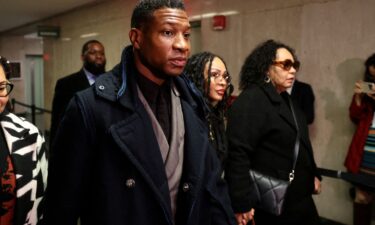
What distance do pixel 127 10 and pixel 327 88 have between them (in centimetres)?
489

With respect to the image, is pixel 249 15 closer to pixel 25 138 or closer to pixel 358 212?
pixel 358 212

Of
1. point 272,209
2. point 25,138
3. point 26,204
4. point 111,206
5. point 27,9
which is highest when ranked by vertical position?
point 27,9

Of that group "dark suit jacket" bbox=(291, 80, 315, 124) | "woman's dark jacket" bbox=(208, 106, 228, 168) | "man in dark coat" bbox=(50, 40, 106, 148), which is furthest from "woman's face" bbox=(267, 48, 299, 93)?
"man in dark coat" bbox=(50, 40, 106, 148)

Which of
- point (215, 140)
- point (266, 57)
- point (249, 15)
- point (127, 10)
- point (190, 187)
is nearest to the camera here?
point (190, 187)

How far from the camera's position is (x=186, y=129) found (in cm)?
150

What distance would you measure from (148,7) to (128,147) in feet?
1.65

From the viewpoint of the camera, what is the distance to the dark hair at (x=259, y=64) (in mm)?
2641

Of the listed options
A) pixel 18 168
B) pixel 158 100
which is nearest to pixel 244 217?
pixel 158 100

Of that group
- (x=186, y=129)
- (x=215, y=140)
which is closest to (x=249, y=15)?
(x=215, y=140)

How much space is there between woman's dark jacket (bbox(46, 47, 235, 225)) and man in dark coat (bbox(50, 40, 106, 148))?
251cm

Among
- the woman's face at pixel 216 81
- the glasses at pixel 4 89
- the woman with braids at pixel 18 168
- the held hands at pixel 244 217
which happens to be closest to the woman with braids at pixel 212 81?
the woman's face at pixel 216 81

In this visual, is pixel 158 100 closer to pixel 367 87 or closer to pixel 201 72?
pixel 201 72

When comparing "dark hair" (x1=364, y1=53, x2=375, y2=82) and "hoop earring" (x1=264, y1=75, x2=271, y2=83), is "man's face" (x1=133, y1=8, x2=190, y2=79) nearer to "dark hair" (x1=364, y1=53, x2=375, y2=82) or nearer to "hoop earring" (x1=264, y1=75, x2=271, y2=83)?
"hoop earring" (x1=264, y1=75, x2=271, y2=83)

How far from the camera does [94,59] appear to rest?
4.44 metres
